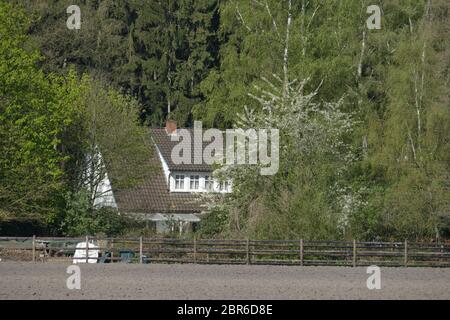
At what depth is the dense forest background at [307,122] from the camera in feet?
140

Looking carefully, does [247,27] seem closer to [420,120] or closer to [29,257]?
[420,120]

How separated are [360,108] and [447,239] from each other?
7.33 meters

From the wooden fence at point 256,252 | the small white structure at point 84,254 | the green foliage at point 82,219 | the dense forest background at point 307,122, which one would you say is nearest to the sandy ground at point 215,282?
the small white structure at point 84,254

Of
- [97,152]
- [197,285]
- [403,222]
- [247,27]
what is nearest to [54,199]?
[97,152]

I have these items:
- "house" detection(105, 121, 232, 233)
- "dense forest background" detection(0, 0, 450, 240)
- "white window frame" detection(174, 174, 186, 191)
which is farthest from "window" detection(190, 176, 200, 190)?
"dense forest background" detection(0, 0, 450, 240)

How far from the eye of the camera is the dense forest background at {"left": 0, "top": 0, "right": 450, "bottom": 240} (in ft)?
140

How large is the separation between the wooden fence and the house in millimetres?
15119

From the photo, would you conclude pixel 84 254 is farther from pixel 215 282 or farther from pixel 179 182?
pixel 179 182

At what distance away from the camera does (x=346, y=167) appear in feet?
145

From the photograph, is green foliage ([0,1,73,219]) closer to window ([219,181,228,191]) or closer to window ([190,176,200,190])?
window ([219,181,228,191])

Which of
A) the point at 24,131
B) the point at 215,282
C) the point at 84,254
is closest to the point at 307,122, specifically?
the point at 84,254

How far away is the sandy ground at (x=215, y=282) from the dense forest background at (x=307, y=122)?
5.22 m

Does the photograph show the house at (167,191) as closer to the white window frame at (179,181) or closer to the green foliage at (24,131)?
the white window frame at (179,181)

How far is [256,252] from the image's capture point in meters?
40.3
